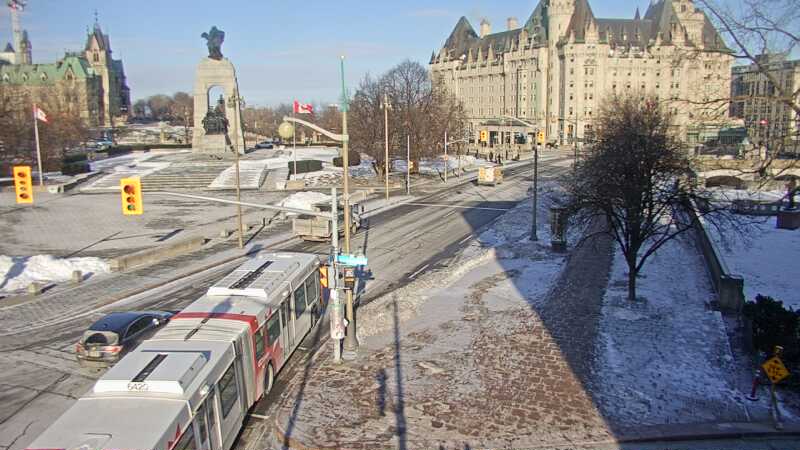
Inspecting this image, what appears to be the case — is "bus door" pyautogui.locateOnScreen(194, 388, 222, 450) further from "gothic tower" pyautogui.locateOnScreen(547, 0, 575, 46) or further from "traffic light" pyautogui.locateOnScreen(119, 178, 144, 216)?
"gothic tower" pyautogui.locateOnScreen(547, 0, 575, 46)

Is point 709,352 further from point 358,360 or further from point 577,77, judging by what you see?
point 577,77

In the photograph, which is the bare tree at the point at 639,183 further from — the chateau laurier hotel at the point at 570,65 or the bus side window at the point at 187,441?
the chateau laurier hotel at the point at 570,65

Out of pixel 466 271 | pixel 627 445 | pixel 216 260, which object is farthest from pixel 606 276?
pixel 216 260

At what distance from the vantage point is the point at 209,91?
74438 millimetres

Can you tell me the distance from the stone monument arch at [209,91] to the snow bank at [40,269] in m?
44.7

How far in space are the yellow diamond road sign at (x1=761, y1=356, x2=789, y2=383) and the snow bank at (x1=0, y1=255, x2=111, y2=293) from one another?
26.1m

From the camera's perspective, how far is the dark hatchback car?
1598cm

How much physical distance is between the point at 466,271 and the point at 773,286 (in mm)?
12197

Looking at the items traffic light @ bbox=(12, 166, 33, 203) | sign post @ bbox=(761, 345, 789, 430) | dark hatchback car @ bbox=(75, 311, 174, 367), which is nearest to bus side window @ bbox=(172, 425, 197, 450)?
dark hatchback car @ bbox=(75, 311, 174, 367)

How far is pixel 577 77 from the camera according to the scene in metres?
135

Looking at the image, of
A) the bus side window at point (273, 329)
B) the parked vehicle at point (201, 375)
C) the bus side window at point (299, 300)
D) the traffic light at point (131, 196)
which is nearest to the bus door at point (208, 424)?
the parked vehicle at point (201, 375)

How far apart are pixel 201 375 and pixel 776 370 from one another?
12030mm

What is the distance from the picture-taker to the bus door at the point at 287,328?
15.8 metres

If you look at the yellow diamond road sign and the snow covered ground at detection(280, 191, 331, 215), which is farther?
the snow covered ground at detection(280, 191, 331, 215)
